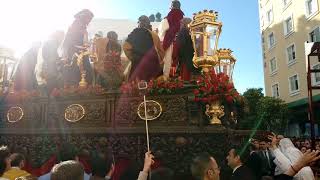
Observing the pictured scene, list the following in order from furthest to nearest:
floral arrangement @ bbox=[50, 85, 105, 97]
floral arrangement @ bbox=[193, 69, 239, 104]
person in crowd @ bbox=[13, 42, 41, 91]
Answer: person in crowd @ bbox=[13, 42, 41, 91], floral arrangement @ bbox=[50, 85, 105, 97], floral arrangement @ bbox=[193, 69, 239, 104]

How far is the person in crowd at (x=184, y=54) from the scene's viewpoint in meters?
9.61

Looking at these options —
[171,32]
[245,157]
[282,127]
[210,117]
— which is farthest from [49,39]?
[282,127]

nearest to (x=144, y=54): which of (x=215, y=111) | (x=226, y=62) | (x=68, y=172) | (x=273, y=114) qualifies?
(x=226, y=62)

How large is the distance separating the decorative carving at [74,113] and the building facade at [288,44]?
2271 cm

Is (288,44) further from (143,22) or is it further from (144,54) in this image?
(144,54)

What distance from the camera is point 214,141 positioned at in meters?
8.00

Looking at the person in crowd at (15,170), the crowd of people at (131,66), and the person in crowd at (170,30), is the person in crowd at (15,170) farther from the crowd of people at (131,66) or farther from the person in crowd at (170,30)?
the person in crowd at (170,30)

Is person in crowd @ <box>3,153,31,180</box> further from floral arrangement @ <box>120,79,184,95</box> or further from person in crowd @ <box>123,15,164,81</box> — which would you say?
person in crowd @ <box>123,15,164,81</box>

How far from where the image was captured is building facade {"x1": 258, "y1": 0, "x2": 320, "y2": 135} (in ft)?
104

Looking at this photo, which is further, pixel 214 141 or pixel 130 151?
pixel 130 151

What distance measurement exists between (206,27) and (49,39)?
5931 millimetres

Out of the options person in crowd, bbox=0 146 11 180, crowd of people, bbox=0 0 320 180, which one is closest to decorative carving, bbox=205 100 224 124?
crowd of people, bbox=0 0 320 180

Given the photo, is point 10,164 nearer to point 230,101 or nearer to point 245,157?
point 245,157

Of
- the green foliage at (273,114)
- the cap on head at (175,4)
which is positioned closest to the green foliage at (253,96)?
the green foliage at (273,114)
